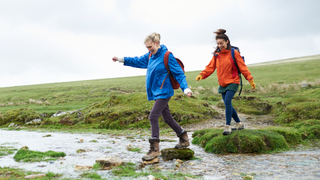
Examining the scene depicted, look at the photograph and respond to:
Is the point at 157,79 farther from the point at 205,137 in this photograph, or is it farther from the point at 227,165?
the point at 205,137

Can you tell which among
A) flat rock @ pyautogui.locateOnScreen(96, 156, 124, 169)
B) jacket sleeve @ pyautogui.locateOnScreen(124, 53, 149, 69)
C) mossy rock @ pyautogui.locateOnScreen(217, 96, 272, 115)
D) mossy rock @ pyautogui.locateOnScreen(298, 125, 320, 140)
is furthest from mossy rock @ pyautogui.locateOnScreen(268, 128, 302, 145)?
mossy rock @ pyautogui.locateOnScreen(217, 96, 272, 115)

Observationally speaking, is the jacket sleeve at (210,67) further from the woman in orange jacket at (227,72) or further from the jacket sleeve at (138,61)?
the jacket sleeve at (138,61)

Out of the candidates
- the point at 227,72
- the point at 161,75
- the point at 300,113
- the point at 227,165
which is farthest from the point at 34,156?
the point at 300,113

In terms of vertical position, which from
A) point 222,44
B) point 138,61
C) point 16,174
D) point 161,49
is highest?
point 222,44

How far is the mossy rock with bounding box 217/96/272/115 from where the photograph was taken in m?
17.7

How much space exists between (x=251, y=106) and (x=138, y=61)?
45.1 ft

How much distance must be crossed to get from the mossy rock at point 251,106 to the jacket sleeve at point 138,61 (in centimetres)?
1241

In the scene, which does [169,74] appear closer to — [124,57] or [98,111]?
[124,57]

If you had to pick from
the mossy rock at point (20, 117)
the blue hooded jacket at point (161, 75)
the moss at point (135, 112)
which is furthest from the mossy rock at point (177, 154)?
the mossy rock at point (20, 117)

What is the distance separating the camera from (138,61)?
7680 mm

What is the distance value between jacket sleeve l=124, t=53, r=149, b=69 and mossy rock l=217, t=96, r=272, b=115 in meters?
12.4

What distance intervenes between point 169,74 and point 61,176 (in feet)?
12.0

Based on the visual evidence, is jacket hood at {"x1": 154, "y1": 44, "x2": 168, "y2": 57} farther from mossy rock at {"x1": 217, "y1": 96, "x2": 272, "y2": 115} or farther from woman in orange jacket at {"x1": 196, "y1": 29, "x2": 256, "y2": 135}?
mossy rock at {"x1": 217, "y1": 96, "x2": 272, "y2": 115}

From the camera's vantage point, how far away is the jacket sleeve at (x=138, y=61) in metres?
7.61
